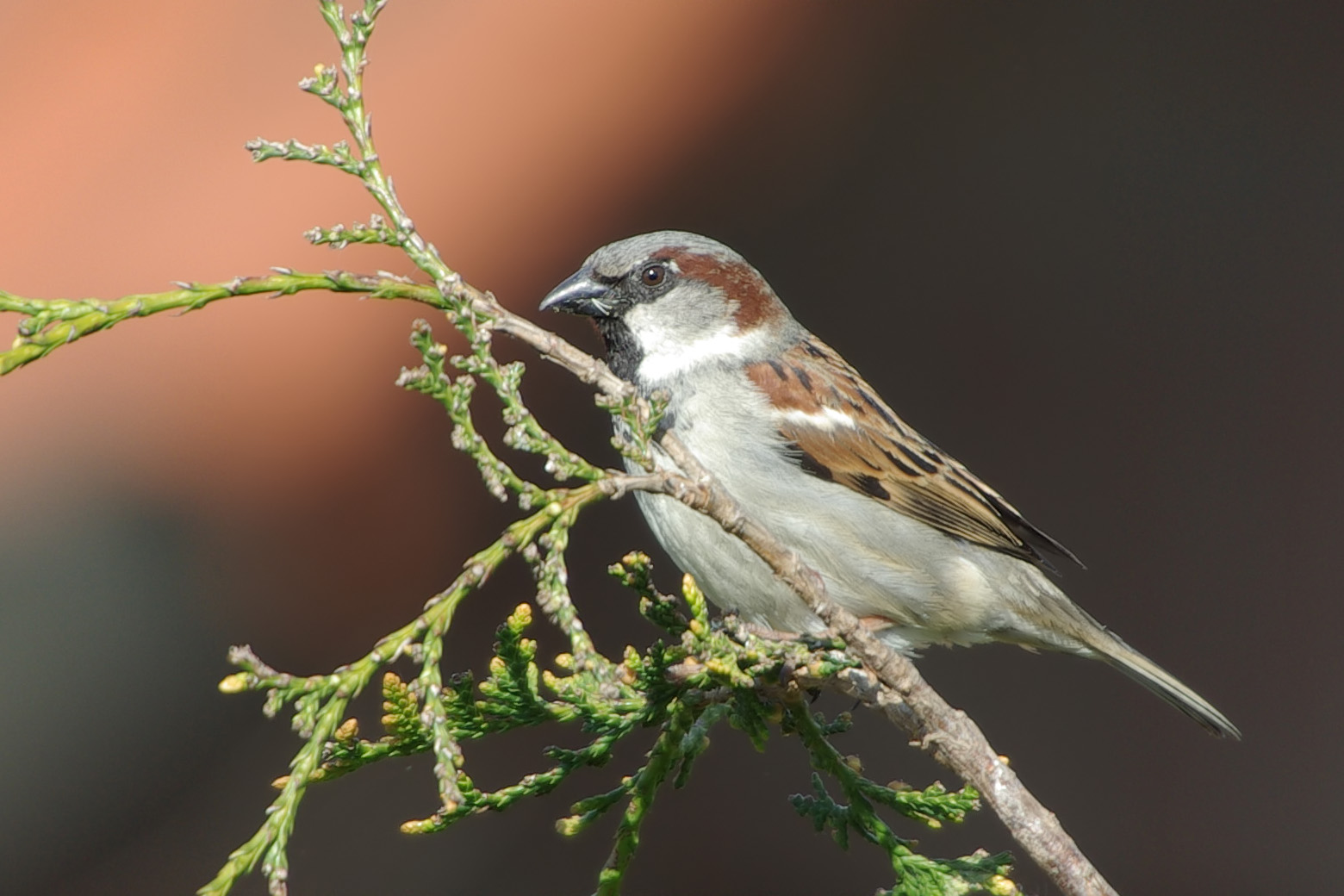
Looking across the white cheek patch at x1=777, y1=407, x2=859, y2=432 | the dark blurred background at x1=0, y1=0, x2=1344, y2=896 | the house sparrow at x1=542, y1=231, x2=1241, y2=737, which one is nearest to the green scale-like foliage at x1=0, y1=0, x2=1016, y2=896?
the house sparrow at x1=542, y1=231, x2=1241, y2=737

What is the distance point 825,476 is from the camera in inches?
76.3

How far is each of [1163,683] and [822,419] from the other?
2.30 feet

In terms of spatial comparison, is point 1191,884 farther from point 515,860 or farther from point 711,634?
point 711,634

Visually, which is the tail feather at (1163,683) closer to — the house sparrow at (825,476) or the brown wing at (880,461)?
the house sparrow at (825,476)

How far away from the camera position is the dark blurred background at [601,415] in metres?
2.65

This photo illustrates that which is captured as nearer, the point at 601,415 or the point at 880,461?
the point at 880,461

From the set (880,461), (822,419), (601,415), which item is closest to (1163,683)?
(880,461)

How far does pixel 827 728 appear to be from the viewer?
1.41 m

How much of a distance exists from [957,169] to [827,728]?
7.79 feet

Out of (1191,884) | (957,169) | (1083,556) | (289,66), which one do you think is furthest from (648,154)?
(1191,884)

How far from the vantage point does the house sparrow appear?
6.23ft

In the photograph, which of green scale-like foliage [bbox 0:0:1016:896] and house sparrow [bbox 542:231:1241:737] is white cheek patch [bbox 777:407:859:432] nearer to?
house sparrow [bbox 542:231:1241:737]

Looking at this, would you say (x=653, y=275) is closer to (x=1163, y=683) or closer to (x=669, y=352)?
(x=669, y=352)

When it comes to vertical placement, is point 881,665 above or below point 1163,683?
above
